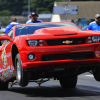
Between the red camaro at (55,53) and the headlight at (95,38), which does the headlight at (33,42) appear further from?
the headlight at (95,38)

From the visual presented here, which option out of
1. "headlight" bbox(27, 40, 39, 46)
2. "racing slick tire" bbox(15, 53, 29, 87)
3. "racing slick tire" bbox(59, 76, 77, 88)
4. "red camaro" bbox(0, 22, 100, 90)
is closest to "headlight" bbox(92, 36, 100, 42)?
"red camaro" bbox(0, 22, 100, 90)

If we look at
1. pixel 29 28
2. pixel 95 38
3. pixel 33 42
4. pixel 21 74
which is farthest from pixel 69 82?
pixel 33 42

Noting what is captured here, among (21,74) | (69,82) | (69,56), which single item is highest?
(69,56)

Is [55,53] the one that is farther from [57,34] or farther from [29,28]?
[29,28]

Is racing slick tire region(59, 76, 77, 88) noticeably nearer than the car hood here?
No

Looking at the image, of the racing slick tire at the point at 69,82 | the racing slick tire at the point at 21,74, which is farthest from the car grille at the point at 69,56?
the racing slick tire at the point at 69,82

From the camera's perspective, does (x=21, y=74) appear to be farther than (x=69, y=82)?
No

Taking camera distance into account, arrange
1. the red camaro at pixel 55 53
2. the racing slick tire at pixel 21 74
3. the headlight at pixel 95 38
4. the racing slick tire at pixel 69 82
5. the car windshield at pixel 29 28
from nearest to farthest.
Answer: the red camaro at pixel 55 53, the racing slick tire at pixel 21 74, the headlight at pixel 95 38, the car windshield at pixel 29 28, the racing slick tire at pixel 69 82

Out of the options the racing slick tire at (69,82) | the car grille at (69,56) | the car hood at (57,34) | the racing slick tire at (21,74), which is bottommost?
the racing slick tire at (69,82)

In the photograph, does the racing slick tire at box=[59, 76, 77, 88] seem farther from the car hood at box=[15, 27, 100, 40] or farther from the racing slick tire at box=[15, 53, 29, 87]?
the racing slick tire at box=[15, 53, 29, 87]

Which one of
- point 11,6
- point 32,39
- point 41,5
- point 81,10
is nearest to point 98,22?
point 32,39

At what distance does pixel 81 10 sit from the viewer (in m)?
80.2

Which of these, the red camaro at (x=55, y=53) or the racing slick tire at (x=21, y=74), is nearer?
the red camaro at (x=55, y=53)

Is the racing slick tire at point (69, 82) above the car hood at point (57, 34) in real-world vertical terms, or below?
below
